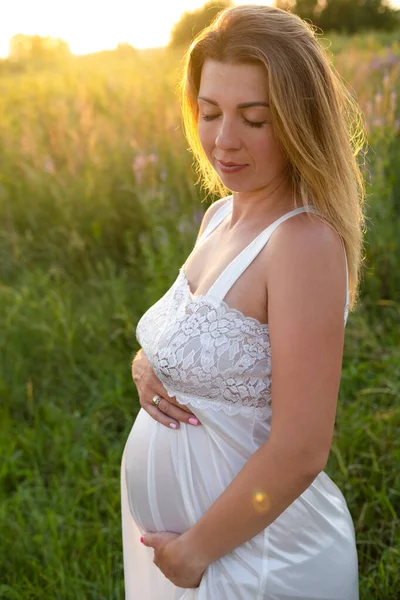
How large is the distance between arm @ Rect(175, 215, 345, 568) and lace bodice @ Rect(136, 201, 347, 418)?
116 mm

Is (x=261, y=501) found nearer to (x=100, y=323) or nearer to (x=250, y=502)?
(x=250, y=502)

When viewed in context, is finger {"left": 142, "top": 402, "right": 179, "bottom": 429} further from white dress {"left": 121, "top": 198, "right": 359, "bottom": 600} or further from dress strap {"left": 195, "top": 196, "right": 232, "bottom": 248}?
dress strap {"left": 195, "top": 196, "right": 232, "bottom": 248}

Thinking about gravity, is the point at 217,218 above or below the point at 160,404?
above

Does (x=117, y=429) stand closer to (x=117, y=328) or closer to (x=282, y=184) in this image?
(x=117, y=328)

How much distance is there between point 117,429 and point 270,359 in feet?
7.09

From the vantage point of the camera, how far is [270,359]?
1515mm

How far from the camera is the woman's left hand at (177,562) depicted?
1.54 m

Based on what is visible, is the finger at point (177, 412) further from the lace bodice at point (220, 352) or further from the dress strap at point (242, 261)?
the dress strap at point (242, 261)

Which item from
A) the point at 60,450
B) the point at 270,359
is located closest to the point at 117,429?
the point at 60,450

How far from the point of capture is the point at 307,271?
134 cm

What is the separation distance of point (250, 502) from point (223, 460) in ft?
0.63

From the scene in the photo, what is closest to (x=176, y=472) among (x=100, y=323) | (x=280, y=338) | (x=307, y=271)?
(x=280, y=338)

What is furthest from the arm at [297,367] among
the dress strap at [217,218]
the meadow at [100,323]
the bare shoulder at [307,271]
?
the meadow at [100,323]

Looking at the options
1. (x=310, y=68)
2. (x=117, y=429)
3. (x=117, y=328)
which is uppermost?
(x=310, y=68)
